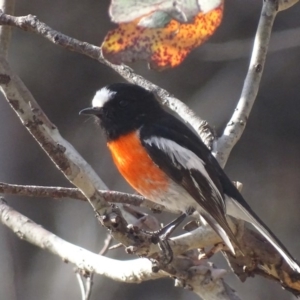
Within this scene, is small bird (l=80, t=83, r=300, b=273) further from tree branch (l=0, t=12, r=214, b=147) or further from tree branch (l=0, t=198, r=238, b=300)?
tree branch (l=0, t=198, r=238, b=300)

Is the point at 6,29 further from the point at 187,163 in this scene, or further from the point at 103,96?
the point at 187,163

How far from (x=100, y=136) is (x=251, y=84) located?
2634 millimetres

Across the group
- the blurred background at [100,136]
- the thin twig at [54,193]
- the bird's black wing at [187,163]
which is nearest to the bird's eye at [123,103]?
the bird's black wing at [187,163]

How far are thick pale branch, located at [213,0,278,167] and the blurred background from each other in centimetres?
229

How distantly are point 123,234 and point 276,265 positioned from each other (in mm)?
687

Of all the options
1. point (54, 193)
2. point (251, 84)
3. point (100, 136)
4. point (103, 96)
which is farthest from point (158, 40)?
point (100, 136)

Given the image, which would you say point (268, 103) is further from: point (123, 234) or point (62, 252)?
point (123, 234)

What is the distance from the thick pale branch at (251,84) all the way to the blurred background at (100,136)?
2290mm

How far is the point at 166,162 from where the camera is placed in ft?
7.48

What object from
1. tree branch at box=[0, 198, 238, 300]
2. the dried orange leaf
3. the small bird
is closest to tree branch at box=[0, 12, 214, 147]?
the small bird

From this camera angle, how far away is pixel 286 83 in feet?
15.6

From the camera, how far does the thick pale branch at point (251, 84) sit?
219 centimetres

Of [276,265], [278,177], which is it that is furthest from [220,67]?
[276,265]

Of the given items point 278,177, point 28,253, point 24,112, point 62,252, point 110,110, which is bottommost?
point 28,253
